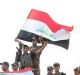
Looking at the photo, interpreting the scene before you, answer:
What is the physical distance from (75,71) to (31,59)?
2178mm

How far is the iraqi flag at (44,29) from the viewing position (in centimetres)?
1897

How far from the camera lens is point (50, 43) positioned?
61.7ft

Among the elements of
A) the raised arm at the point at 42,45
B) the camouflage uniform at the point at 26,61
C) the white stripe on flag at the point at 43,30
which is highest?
the white stripe on flag at the point at 43,30

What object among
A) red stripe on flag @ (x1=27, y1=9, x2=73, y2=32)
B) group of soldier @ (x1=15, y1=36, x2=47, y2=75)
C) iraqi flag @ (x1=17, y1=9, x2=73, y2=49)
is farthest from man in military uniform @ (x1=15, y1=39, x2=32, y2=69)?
red stripe on flag @ (x1=27, y1=9, x2=73, y2=32)

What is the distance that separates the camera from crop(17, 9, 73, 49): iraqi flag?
1897cm

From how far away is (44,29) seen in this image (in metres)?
19.8

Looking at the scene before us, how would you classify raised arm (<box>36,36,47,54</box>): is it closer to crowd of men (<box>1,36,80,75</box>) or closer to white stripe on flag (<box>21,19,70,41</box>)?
crowd of men (<box>1,36,80,75</box>)

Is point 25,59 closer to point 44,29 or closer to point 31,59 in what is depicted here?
point 31,59

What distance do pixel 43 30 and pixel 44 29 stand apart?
0.60 feet

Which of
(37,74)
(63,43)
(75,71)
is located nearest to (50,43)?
(63,43)

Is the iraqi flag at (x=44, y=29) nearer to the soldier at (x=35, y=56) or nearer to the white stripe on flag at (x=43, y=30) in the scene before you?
the white stripe on flag at (x=43, y=30)

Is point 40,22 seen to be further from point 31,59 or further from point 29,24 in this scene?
point 31,59

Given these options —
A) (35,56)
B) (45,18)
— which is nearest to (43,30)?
(45,18)

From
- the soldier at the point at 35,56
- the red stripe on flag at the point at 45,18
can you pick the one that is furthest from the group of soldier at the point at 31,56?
the red stripe on flag at the point at 45,18
